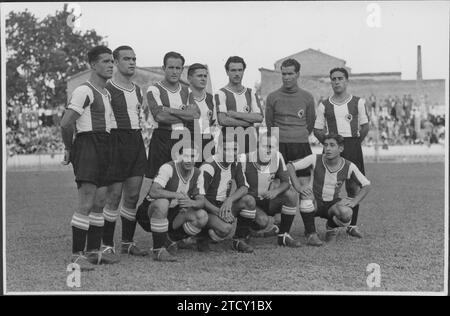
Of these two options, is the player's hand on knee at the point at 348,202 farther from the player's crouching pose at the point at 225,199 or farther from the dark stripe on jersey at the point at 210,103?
the dark stripe on jersey at the point at 210,103

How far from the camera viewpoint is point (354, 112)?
5551 millimetres

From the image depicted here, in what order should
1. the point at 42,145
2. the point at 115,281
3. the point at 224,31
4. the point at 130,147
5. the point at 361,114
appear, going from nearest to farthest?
the point at 115,281 < the point at 130,147 < the point at 224,31 < the point at 361,114 < the point at 42,145

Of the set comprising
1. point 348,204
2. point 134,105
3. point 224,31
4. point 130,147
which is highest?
point 224,31

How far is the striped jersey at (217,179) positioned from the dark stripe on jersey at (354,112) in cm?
127

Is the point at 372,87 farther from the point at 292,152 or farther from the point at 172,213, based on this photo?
the point at 172,213

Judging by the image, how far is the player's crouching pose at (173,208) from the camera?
15.2 ft

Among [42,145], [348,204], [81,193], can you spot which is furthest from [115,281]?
[42,145]

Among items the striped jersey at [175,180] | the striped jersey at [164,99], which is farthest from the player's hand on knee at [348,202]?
the striped jersey at [164,99]

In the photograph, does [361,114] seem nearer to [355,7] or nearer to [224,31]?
[355,7]

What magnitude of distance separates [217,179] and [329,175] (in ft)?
3.74

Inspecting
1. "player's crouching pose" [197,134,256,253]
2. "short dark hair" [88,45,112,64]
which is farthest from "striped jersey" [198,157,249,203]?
"short dark hair" [88,45,112,64]

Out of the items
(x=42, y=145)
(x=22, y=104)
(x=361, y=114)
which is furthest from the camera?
(x=42, y=145)

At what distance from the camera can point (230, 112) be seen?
5.19 metres

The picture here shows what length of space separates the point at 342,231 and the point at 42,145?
7.76 meters
